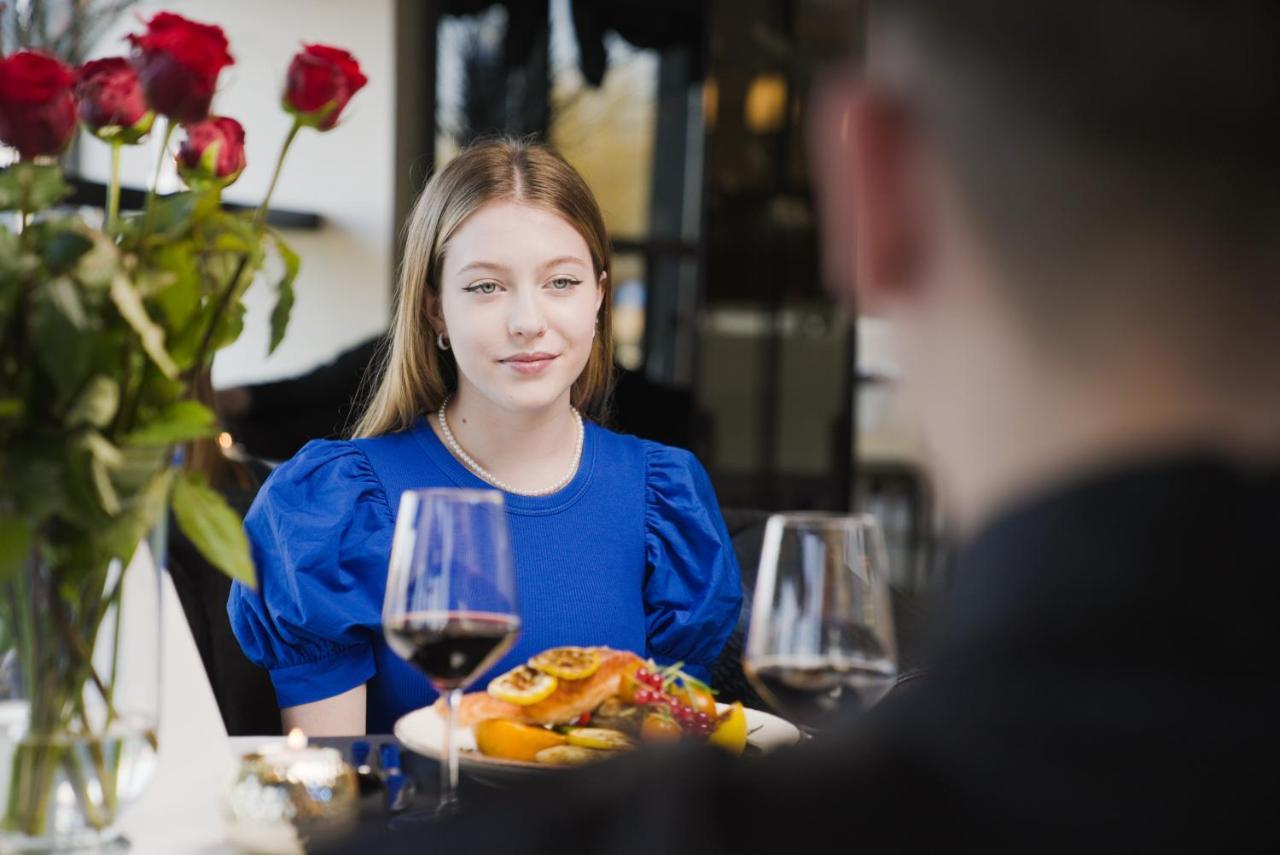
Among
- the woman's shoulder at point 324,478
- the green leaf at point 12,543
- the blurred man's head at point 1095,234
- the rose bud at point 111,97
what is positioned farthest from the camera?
the woman's shoulder at point 324,478

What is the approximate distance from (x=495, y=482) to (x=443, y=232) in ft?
1.09

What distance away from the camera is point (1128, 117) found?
45cm

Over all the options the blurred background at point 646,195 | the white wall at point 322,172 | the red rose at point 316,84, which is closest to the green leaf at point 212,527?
the red rose at point 316,84

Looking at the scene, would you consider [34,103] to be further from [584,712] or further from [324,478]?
[324,478]

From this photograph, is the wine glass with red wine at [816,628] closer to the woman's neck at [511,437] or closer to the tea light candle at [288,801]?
the tea light candle at [288,801]

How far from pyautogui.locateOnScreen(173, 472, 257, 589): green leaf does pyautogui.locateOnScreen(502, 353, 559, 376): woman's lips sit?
3.11ft

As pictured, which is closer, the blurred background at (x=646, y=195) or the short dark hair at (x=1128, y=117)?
the short dark hair at (x=1128, y=117)

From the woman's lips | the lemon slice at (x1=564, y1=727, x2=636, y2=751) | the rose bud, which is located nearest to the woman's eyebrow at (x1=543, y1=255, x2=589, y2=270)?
the woman's lips

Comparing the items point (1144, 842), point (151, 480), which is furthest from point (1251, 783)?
point (151, 480)

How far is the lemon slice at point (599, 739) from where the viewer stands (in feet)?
4.15

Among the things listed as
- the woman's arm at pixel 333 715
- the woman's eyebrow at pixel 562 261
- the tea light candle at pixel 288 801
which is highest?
the woman's eyebrow at pixel 562 261

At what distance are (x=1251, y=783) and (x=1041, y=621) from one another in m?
0.07

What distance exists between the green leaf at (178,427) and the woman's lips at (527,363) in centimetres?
97

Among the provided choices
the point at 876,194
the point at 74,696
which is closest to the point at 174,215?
the point at 74,696
